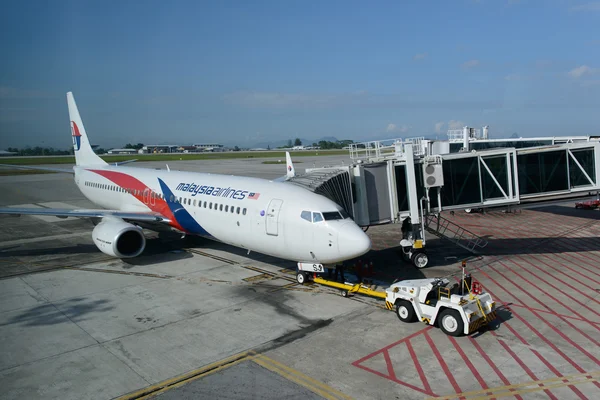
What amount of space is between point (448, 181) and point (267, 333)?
12.7 metres

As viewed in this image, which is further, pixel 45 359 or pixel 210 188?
pixel 210 188

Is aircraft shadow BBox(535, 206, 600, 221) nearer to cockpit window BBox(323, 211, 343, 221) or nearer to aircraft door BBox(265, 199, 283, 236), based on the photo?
cockpit window BBox(323, 211, 343, 221)

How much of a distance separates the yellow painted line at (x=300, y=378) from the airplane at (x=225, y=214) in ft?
17.0

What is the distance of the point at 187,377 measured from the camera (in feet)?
37.7

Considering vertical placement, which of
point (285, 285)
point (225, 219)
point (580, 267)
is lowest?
point (580, 267)

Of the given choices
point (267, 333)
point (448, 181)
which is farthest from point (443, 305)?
point (448, 181)

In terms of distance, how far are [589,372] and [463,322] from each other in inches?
132

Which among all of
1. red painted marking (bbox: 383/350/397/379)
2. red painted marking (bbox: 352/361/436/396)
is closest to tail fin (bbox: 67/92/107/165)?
red painted marking (bbox: 383/350/397/379)

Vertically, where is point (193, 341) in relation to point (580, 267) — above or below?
above

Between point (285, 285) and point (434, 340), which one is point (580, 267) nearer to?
point (434, 340)

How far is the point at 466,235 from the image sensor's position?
2998 cm

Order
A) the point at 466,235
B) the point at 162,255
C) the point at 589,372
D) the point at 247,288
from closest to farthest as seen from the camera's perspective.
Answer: the point at 589,372
the point at 247,288
the point at 162,255
the point at 466,235

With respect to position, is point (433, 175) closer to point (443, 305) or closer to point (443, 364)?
point (443, 305)

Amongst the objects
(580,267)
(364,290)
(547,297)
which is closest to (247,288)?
(364,290)
